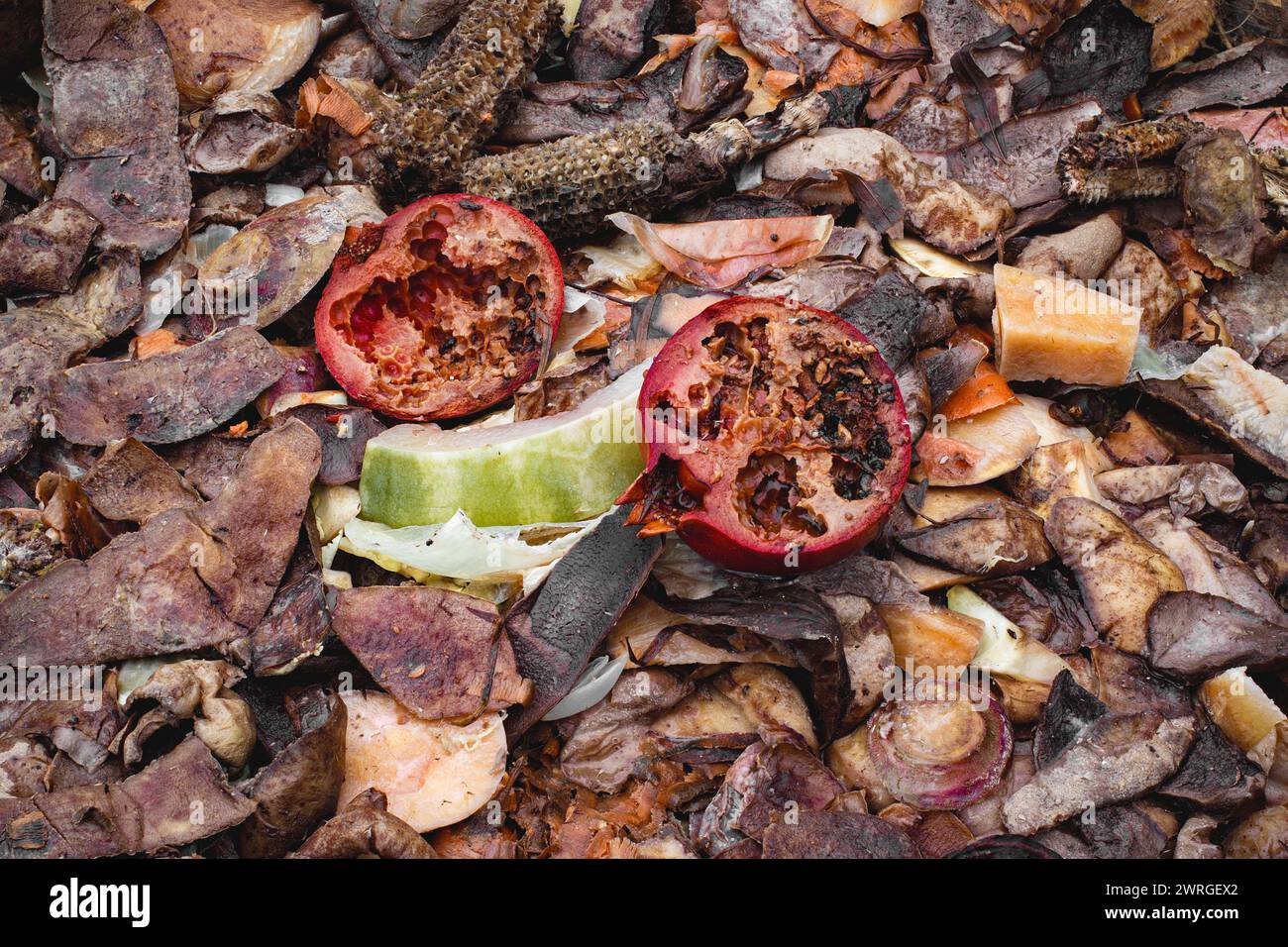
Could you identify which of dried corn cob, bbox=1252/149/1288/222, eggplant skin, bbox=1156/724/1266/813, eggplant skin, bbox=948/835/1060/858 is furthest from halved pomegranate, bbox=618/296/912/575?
dried corn cob, bbox=1252/149/1288/222

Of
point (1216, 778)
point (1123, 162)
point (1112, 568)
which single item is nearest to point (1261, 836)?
point (1216, 778)

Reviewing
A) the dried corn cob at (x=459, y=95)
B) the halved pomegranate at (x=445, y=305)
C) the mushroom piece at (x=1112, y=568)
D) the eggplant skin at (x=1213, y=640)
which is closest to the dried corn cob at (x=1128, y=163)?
the mushroom piece at (x=1112, y=568)

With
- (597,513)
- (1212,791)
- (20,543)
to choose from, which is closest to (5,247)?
(20,543)

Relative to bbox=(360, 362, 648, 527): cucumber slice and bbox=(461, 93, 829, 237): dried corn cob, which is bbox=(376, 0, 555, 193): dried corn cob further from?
bbox=(360, 362, 648, 527): cucumber slice

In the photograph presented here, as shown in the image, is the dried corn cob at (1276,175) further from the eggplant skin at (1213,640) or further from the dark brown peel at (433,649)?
the dark brown peel at (433,649)

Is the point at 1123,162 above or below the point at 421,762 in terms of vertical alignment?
above

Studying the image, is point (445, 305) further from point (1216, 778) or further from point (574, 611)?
point (1216, 778)
